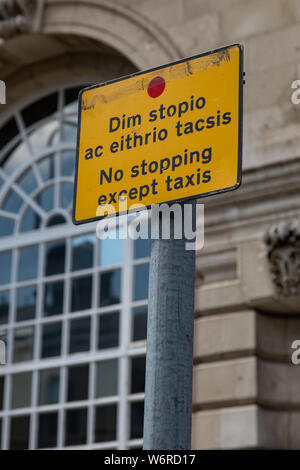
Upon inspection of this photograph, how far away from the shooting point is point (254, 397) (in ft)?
32.3

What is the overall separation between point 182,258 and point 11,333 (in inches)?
377

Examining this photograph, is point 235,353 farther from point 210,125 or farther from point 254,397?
point 210,125

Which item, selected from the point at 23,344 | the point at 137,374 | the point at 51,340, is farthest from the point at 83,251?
the point at 137,374

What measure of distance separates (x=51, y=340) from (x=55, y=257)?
115cm

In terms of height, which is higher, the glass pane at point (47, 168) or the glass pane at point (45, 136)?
the glass pane at point (45, 136)

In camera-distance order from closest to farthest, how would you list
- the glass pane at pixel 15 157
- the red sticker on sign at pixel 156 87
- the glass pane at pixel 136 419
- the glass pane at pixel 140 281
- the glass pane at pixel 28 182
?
the red sticker on sign at pixel 156 87, the glass pane at pixel 136 419, the glass pane at pixel 140 281, the glass pane at pixel 28 182, the glass pane at pixel 15 157

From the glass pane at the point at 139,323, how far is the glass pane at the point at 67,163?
241cm

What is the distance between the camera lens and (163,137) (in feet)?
12.6

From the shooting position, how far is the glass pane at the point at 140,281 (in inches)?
476

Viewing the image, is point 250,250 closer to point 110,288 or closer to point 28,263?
point 110,288

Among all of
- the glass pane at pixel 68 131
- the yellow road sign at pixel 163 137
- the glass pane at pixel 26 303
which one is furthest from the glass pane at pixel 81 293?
the yellow road sign at pixel 163 137

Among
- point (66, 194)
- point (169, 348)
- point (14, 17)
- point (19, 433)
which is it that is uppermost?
point (14, 17)

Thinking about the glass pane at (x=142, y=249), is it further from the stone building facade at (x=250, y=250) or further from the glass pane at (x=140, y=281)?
the stone building facade at (x=250, y=250)
